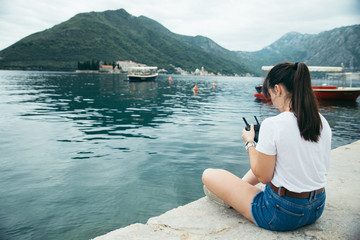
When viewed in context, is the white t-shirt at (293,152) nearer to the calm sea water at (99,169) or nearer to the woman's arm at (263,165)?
the woman's arm at (263,165)

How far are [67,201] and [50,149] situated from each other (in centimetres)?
428

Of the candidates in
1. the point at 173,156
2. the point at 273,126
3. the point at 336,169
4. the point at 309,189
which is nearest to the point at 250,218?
the point at 309,189

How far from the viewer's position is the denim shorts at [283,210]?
258 centimetres

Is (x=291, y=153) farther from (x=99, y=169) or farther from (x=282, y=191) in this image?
(x=99, y=169)

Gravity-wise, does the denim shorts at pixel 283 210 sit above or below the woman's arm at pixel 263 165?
below

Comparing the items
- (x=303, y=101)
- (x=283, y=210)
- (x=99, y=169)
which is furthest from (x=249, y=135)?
(x=99, y=169)

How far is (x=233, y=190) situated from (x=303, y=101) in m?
1.42

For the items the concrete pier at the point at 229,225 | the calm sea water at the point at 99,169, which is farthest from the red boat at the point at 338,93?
the concrete pier at the point at 229,225

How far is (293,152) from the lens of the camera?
2.44 m

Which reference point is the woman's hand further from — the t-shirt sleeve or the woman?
the t-shirt sleeve

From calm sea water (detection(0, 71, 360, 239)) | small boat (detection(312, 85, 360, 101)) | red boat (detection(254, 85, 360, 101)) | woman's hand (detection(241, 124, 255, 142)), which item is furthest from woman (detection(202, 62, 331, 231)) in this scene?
small boat (detection(312, 85, 360, 101))

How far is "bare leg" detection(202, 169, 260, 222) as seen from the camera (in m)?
3.04

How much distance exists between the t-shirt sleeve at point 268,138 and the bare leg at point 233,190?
0.81 m

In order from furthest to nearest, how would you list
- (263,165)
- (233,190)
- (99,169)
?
→ (99,169)
(233,190)
(263,165)
